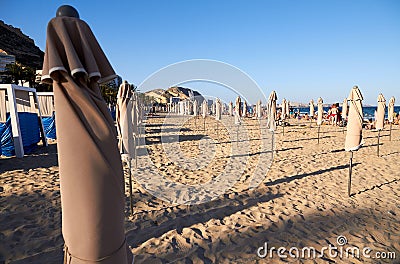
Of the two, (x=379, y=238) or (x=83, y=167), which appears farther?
(x=379, y=238)

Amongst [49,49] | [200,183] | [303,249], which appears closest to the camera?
[49,49]

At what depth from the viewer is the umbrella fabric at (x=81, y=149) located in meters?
1.22

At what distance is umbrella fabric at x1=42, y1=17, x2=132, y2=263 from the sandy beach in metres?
1.57

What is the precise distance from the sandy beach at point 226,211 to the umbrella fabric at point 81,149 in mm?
1569

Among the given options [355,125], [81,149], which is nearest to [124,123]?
[81,149]

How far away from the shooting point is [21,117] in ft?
24.5

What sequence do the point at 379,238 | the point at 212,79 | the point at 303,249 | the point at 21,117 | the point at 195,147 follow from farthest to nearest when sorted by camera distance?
1. the point at 195,147
2. the point at 21,117
3. the point at 212,79
4. the point at 379,238
5. the point at 303,249

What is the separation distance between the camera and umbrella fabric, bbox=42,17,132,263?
122 centimetres

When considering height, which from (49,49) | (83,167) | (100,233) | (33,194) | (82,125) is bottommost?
(33,194)

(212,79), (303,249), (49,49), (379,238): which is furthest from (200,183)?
(49,49)

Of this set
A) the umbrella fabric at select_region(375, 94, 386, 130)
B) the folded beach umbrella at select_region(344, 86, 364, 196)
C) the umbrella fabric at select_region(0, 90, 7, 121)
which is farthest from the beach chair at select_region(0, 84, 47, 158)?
the umbrella fabric at select_region(375, 94, 386, 130)

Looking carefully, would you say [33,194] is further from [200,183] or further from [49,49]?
[49,49]

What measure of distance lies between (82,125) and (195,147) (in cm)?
829

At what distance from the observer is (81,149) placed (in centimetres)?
123
